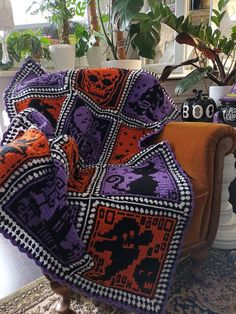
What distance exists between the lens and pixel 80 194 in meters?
0.94

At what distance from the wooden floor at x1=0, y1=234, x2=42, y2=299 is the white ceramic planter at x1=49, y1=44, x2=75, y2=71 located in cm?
108

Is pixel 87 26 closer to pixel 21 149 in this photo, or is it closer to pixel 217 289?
pixel 21 149

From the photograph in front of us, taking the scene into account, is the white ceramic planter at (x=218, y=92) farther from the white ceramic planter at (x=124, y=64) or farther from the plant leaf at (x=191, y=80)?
the white ceramic planter at (x=124, y=64)

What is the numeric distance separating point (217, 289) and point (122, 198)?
588mm

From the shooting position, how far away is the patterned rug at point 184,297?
3.49 feet

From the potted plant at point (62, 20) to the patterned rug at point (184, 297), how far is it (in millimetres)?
1214

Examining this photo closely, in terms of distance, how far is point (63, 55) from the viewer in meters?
1.73

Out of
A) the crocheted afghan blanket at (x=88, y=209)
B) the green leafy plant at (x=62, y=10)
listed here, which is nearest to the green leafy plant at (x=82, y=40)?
the green leafy plant at (x=62, y=10)

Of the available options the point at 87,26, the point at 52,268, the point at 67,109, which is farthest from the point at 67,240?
the point at 87,26

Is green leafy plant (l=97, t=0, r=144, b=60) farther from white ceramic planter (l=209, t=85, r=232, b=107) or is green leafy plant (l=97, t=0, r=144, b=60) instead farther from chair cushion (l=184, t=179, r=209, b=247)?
chair cushion (l=184, t=179, r=209, b=247)

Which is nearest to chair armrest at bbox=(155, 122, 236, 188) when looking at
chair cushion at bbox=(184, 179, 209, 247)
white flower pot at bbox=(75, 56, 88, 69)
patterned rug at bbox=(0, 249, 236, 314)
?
chair cushion at bbox=(184, 179, 209, 247)

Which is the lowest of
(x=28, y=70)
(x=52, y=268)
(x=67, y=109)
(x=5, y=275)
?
(x=5, y=275)

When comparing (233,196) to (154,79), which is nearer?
(154,79)

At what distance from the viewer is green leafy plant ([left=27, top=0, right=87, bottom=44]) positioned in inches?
69.5
